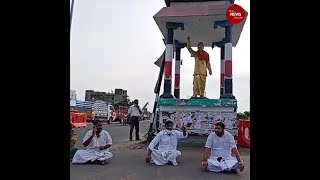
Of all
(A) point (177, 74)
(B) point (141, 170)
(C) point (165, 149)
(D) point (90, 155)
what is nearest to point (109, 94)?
(D) point (90, 155)

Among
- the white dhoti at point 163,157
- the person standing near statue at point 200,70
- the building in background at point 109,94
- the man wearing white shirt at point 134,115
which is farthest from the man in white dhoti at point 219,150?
the person standing near statue at point 200,70

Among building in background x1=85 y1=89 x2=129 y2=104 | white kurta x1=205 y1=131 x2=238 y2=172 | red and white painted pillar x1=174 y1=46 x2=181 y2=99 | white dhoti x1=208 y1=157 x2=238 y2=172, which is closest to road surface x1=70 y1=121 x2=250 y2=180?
white dhoti x1=208 y1=157 x2=238 y2=172

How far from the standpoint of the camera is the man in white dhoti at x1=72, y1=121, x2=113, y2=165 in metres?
4.50

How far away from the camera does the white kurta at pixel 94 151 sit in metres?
4.48

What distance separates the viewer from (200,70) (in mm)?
7535

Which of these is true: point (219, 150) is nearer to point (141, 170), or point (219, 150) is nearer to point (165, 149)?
point (165, 149)

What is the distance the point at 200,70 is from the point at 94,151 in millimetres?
3731

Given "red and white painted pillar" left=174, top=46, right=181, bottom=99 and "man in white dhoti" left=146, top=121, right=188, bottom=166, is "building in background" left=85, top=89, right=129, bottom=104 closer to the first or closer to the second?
"man in white dhoti" left=146, top=121, right=188, bottom=166

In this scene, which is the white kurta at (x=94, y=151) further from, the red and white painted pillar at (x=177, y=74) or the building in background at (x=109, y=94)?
the red and white painted pillar at (x=177, y=74)

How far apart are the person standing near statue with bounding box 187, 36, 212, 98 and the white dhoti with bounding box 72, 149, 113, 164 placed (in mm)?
3440

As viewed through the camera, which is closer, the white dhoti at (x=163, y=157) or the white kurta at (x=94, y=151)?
the white kurta at (x=94, y=151)
